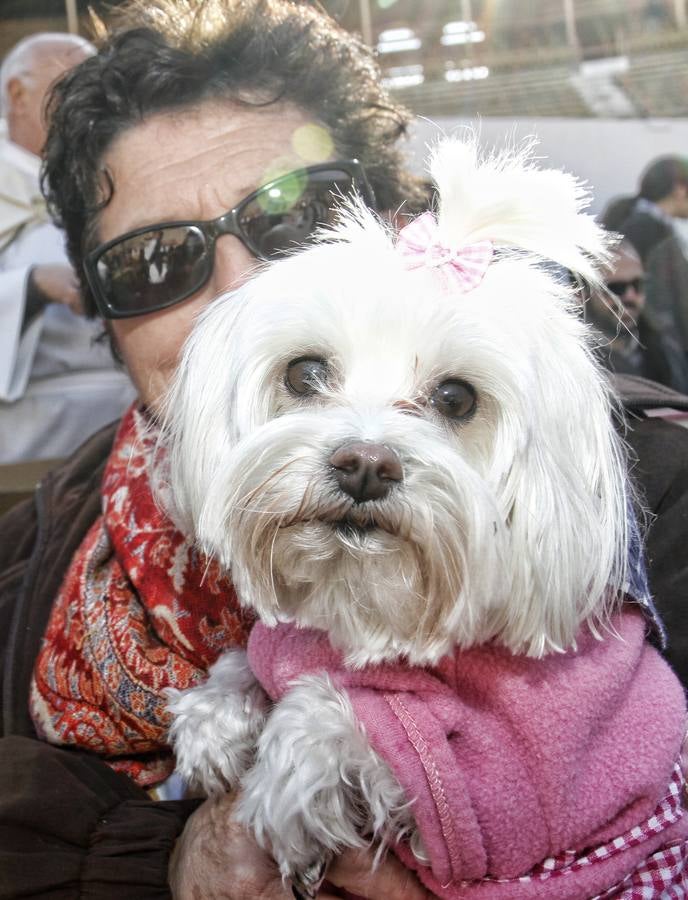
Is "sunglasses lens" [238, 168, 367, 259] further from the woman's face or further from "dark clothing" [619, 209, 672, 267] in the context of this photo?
"dark clothing" [619, 209, 672, 267]

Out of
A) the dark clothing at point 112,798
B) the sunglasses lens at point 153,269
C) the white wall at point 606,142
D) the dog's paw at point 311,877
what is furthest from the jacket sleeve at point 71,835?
the white wall at point 606,142

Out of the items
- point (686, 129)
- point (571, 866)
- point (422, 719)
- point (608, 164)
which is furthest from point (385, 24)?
point (571, 866)

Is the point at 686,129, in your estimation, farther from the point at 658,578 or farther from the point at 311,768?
the point at 311,768

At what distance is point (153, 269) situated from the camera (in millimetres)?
1411

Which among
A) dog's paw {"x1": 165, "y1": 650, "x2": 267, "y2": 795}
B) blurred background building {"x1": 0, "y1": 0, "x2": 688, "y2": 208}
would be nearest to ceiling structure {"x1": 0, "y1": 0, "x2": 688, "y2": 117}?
blurred background building {"x1": 0, "y1": 0, "x2": 688, "y2": 208}

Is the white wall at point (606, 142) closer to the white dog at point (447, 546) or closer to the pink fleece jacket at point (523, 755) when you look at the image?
the white dog at point (447, 546)

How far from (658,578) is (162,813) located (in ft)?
2.56

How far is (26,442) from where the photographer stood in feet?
6.45

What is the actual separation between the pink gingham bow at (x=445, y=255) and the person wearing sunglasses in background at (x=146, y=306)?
304mm

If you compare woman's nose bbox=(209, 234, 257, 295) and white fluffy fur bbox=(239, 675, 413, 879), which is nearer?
white fluffy fur bbox=(239, 675, 413, 879)

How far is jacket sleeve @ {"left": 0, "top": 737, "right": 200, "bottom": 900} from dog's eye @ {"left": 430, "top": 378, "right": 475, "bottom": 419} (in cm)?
72

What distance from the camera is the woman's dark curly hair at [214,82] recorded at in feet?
4.85

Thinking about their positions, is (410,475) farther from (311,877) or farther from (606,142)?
(606,142)

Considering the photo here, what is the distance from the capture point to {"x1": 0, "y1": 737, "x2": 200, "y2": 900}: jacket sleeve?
1.15m
